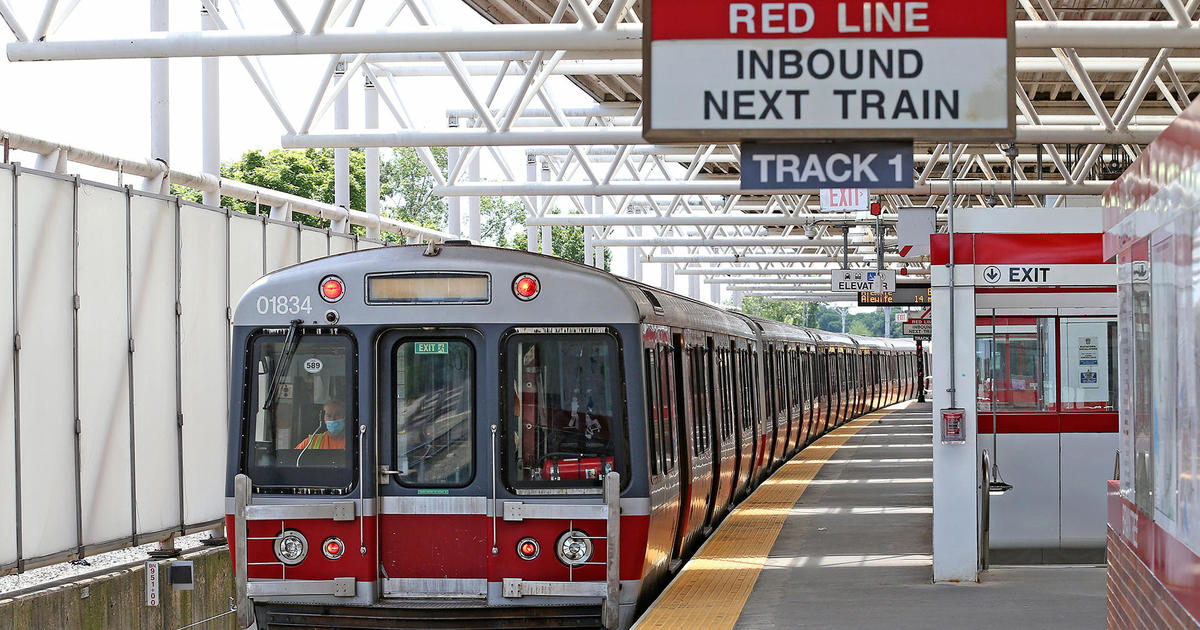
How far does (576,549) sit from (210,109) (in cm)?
1005

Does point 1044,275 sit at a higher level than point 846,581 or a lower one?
higher

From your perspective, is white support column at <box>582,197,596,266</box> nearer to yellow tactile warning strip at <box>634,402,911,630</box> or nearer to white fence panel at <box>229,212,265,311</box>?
yellow tactile warning strip at <box>634,402,911,630</box>

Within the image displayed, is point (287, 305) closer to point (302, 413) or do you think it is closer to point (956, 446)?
point (302, 413)

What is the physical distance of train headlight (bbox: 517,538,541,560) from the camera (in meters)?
8.08

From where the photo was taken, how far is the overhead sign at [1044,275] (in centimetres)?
948

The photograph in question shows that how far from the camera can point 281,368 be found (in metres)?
8.27

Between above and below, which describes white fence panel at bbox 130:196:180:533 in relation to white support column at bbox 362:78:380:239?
below

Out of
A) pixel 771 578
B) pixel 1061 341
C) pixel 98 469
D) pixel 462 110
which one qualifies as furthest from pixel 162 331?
pixel 462 110

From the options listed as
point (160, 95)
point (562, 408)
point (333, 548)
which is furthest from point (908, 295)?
point (333, 548)

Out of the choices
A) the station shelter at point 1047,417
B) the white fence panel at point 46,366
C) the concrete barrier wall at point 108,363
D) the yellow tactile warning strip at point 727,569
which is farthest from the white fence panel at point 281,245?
the station shelter at point 1047,417

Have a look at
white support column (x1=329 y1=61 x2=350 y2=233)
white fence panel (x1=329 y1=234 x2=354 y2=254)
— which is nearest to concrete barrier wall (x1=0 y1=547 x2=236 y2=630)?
white fence panel (x1=329 y1=234 x2=354 y2=254)

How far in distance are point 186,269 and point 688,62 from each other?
22.4ft

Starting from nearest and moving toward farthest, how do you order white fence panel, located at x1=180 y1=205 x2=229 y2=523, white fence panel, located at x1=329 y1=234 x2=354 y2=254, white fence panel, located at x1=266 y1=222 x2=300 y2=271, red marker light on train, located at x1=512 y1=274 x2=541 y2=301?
red marker light on train, located at x1=512 y1=274 x2=541 y2=301
white fence panel, located at x1=180 y1=205 x2=229 y2=523
white fence panel, located at x1=266 y1=222 x2=300 y2=271
white fence panel, located at x1=329 y1=234 x2=354 y2=254

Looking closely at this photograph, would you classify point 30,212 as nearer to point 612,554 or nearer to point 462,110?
point 612,554
